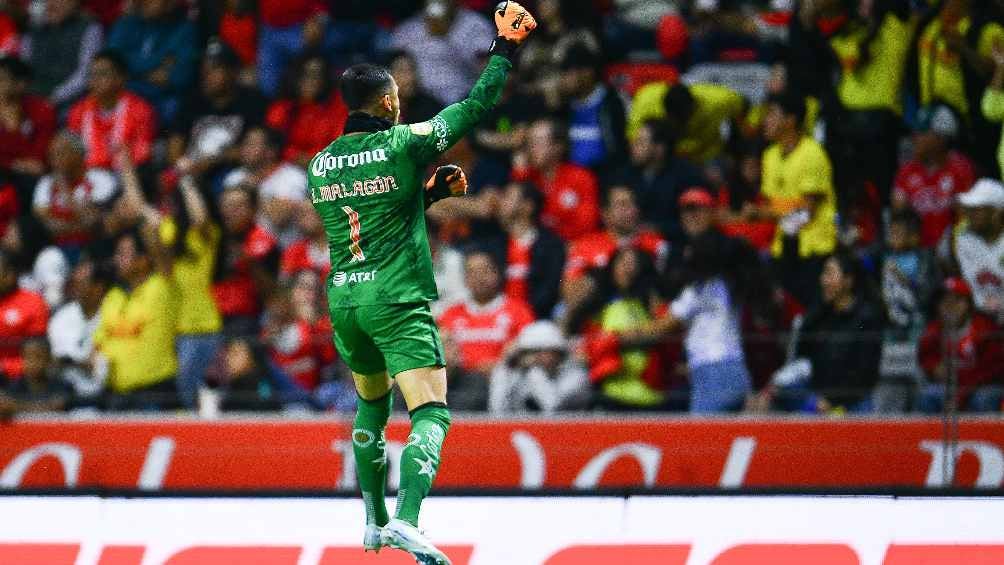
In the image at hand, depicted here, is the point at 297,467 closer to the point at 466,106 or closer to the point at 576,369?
the point at 576,369

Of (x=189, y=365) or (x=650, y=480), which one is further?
(x=189, y=365)

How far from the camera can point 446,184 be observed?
8023mm

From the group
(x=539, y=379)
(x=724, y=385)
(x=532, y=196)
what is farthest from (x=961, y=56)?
(x=539, y=379)

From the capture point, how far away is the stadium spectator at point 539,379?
11.5 m

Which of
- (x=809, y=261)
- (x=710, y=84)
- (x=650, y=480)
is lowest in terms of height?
(x=650, y=480)

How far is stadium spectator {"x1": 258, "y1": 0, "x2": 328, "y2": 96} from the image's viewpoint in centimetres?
1423

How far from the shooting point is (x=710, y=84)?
1306cm

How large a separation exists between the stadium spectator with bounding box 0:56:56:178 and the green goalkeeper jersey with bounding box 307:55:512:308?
23.9ft

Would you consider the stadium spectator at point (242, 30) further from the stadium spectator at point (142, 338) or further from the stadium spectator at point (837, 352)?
the stadium spectator at point (837, 352)

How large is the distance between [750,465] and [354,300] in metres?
4.20

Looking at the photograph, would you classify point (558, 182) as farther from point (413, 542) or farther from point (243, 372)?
point (413, 542)

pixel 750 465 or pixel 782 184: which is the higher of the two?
pixel 782 184

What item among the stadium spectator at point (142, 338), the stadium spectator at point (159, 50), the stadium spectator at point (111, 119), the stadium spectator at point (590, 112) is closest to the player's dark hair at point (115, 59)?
the stadium spectator at point (111, 119)

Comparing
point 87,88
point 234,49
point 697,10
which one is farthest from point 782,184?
point 87,88
